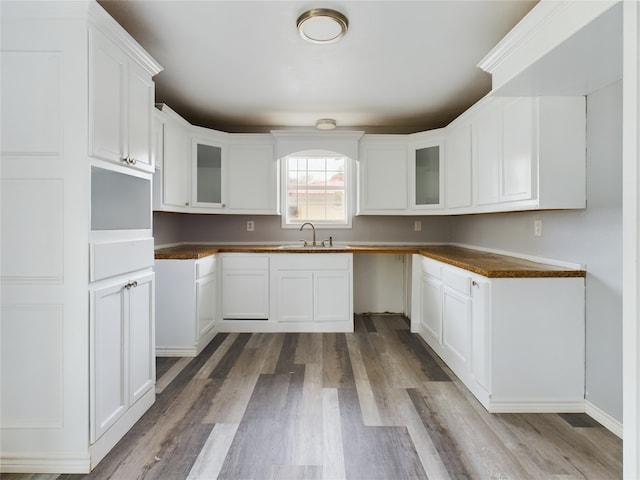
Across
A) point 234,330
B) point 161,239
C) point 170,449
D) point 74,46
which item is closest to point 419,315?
point 234,330

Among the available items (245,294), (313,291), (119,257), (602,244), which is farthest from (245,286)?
(602,244)

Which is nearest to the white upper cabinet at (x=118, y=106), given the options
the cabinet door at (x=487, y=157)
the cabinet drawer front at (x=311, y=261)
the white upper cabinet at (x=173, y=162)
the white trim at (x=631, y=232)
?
the white upper cabinet at (x=173, y=162)

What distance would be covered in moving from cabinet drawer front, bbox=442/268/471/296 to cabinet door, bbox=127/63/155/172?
7.20 ft

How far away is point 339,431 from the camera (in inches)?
70.2

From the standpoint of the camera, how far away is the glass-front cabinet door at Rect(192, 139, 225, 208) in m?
3.40

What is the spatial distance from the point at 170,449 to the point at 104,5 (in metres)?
2.36

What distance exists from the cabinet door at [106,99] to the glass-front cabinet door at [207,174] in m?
1.69

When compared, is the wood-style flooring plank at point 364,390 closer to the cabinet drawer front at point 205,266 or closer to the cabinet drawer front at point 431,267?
the cabinet drawer front at point 431,267

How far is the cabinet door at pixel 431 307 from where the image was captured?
2.85 meters

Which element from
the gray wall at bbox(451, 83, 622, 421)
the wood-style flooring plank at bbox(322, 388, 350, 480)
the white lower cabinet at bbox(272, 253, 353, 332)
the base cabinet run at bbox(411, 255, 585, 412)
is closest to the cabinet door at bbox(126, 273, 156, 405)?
the wood-style flooring plank at bbox(322, 388, 350, 480)

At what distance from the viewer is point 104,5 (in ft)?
5.90

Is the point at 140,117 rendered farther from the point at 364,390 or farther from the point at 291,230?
the point at 291,230

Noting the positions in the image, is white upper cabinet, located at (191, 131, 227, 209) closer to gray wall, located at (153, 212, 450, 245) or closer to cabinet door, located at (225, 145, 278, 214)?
cabinet door, located at (225, 145, 278, 214)

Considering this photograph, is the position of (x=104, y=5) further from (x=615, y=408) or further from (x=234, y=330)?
(x=615, y=408)
